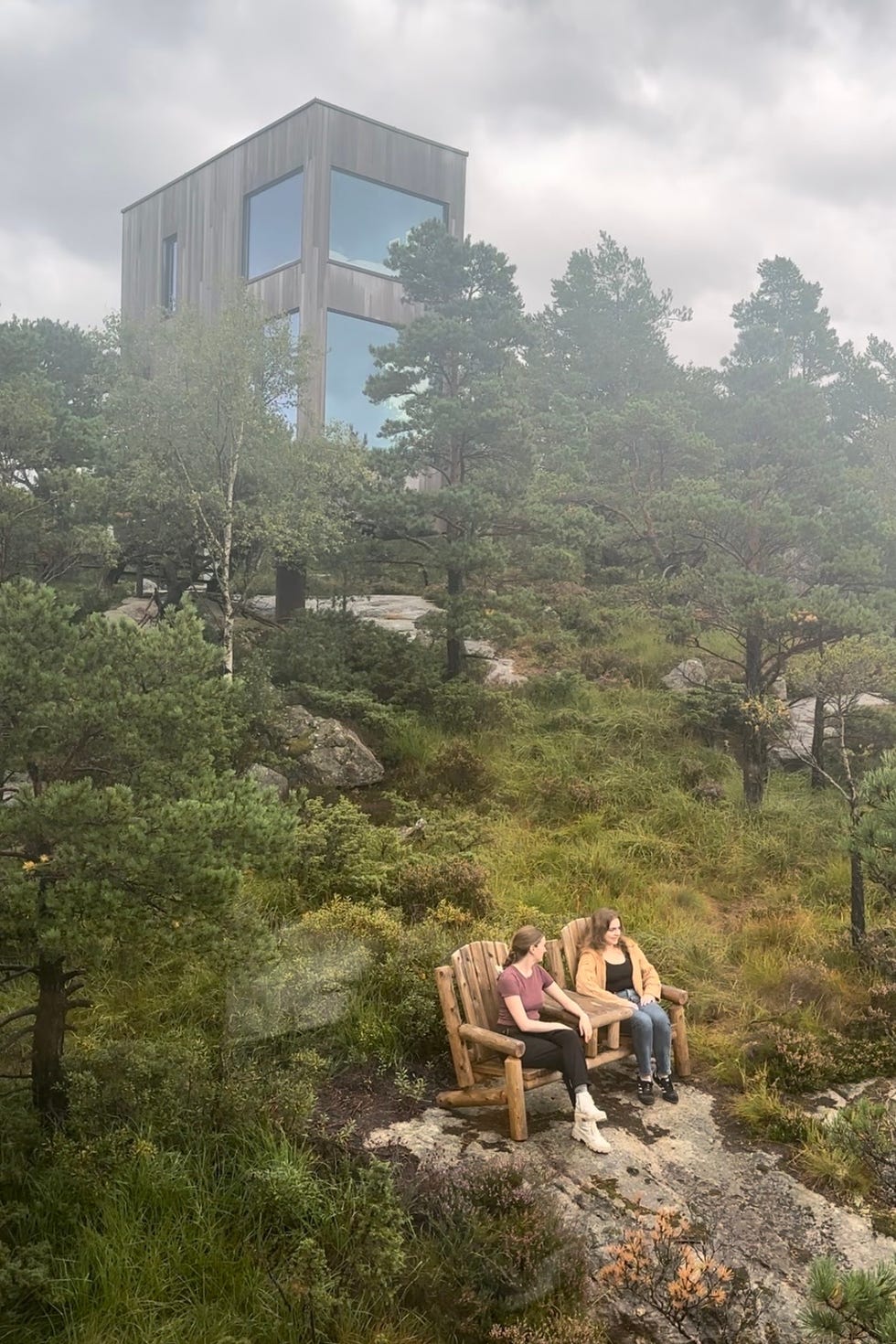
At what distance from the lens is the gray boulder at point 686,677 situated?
58.0 ft

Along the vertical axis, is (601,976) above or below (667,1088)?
above

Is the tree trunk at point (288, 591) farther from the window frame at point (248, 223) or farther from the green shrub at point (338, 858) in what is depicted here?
the window frame at point (248, 223)

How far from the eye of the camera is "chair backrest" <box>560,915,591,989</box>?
7.37 metres

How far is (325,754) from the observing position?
44.5 ft

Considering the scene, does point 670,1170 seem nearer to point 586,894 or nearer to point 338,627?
point 586,894

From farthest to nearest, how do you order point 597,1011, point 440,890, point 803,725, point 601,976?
point 803,725 → point 440,890 → point 601,976 → point 597,1011

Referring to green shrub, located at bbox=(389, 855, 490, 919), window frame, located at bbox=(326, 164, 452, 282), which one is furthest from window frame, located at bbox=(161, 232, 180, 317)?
green shrub, located at bbox=(389, 855, 490, 919)

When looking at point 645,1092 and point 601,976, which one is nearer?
point 645,1092

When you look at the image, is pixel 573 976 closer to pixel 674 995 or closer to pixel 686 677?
pixel 674 995

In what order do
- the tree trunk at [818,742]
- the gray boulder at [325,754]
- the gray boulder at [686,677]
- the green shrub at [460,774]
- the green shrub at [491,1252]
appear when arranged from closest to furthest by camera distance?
the green shrub at [491,1252] < the green shrub at [460,774] < the gray boulder at [325,754] < the tree trunk at [818,742] < the gray boulder at [686,677]

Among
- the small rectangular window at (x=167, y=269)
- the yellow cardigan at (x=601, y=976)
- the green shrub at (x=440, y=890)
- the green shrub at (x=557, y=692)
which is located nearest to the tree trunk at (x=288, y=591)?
the green shrub at (x=557, y=692)

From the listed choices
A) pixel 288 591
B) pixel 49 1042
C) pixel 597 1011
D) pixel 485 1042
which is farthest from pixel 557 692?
pixel 49 1042

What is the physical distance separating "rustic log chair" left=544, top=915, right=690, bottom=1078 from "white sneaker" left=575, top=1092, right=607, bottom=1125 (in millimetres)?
1362

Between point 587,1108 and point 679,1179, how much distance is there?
0.66m
